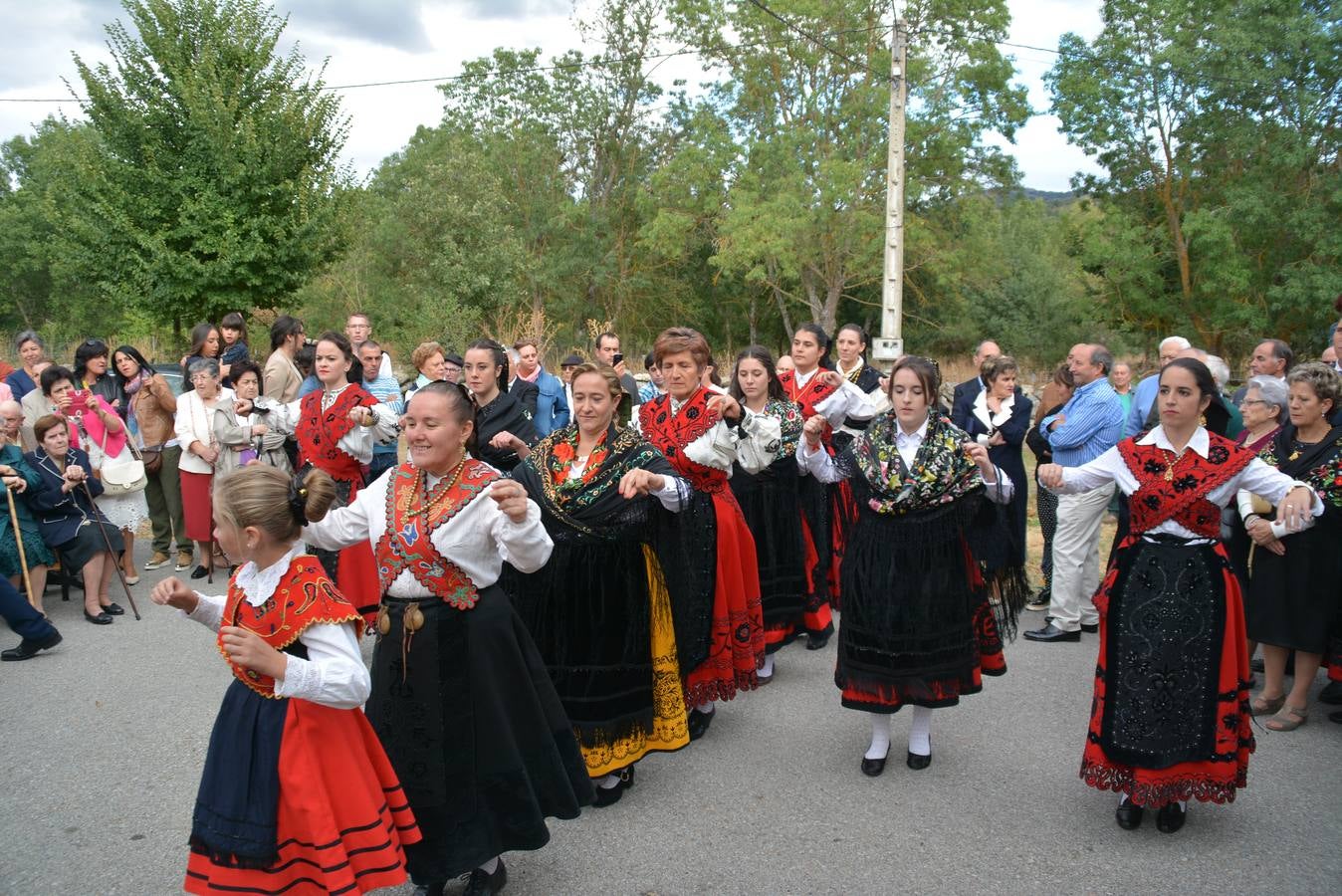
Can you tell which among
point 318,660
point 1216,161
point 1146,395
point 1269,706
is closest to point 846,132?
point 1216,161

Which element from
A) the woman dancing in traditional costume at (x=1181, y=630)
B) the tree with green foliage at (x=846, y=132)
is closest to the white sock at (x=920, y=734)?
the woman dancing in traditional costume at (x=1181, y=630)

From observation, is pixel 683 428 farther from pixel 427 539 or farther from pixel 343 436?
pixel 343 436

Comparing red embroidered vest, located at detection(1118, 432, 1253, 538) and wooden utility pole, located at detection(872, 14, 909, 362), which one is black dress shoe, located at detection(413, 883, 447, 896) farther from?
wooden utility pole, located at detection(872, 14, 909, 362)

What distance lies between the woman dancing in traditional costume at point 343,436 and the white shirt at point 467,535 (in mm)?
2449

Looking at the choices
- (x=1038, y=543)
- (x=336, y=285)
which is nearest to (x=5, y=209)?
(x=336, y=285)

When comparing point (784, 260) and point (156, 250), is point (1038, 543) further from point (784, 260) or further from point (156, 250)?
point (784, 260)

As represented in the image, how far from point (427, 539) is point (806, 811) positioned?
212cm

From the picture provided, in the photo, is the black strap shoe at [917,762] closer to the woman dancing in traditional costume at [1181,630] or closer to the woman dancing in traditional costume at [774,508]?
the woman dancing in traditional costume at [1181,630]

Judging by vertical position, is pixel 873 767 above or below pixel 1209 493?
below

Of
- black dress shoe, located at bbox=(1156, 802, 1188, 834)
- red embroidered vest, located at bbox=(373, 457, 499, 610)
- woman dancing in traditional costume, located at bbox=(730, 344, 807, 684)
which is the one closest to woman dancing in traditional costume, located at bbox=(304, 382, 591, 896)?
red embroidered vest, located at bbox=(373, 457, 499, 610)

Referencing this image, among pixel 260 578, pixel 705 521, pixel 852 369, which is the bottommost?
pixel 705 521

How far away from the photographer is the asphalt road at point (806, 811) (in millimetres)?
3654

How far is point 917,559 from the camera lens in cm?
439

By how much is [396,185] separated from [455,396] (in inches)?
1620
